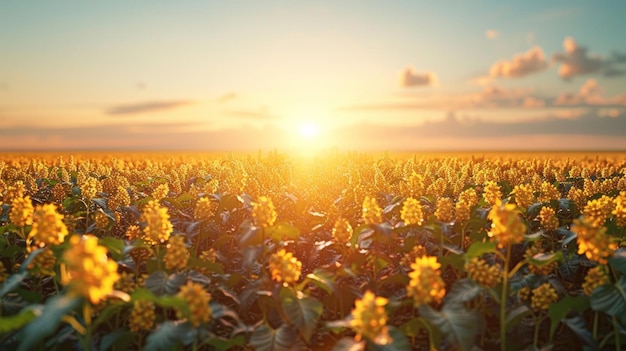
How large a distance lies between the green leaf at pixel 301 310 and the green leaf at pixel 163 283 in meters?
0.86

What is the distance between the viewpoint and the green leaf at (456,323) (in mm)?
3801

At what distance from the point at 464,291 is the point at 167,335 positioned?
88.5 inches

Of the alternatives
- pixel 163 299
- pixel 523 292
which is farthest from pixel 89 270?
pixel 523 292

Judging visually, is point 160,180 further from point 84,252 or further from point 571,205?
point 84,252

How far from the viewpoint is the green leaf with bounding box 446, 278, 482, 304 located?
412 cm

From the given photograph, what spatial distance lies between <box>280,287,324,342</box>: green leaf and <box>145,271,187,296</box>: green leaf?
857mm

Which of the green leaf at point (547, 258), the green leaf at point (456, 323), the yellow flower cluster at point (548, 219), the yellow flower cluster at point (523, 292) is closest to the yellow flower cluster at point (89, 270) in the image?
the green leaf at point (456, 323)

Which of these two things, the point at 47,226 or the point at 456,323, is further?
the point at 47,226

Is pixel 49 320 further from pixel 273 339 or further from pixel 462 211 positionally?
pixel 462 211

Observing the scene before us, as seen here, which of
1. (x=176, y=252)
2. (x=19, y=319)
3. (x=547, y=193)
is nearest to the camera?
(x=19, y=319)

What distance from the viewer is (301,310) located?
14.4 feet

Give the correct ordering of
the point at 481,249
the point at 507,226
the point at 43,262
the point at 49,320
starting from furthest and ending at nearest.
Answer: the point at 43,262 → the point at 481,249 → the point at 507,226 → the point at 49,320

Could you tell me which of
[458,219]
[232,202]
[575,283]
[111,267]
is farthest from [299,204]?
[111,267]

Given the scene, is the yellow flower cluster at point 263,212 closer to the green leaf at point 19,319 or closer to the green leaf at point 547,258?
the green leaf at point 19,319
